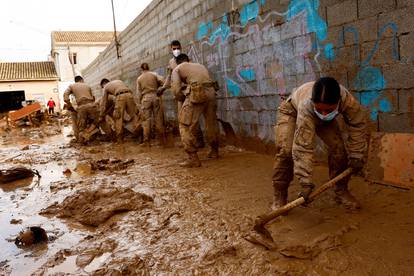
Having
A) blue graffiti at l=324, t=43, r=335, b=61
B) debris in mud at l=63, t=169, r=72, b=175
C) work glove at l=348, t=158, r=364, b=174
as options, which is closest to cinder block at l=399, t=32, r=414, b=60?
blue graffiti at l=324, t=43, r=335, b=61

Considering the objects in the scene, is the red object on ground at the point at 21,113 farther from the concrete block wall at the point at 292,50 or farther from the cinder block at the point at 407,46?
the cinder block at the point at 407,46

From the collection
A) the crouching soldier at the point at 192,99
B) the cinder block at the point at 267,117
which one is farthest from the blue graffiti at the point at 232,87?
the cinder block at the point at 267,117

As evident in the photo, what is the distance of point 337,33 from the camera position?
3.50m

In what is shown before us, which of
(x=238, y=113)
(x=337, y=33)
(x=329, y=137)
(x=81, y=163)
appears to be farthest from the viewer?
(x=81, y=163)

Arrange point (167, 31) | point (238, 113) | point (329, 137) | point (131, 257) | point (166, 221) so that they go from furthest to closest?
point (167, 31)
point (238, 113)
point (166, 221)
point (329, 137)
point (131, 257)

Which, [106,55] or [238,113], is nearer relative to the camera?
[238,113]

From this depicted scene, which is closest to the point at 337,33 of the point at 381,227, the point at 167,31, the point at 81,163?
the point at 381,227

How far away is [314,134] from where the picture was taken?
2436 mm

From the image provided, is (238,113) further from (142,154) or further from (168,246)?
(168,246)

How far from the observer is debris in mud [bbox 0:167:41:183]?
16.9 feet

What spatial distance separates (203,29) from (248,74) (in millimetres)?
1571

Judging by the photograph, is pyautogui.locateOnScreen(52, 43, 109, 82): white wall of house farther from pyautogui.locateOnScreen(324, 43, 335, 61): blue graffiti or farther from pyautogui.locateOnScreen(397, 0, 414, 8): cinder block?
pyautogui.locateOnScreen(397, 0, 414, 8): cinder block

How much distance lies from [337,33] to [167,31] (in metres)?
5.07

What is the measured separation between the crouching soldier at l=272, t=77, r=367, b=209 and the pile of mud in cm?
134
